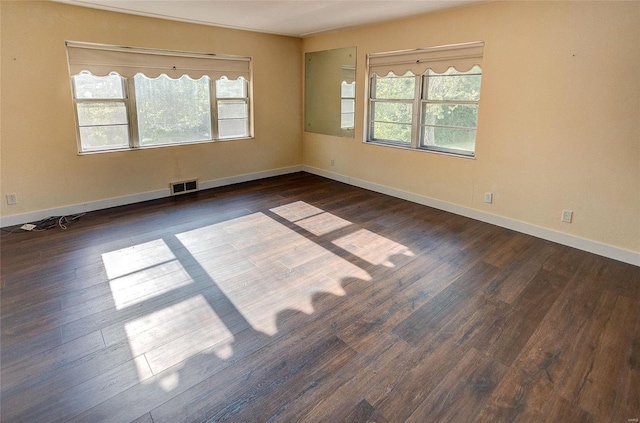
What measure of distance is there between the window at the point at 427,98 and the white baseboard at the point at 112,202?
2.12 metres

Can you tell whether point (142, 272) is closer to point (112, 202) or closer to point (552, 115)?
point (112, 202)

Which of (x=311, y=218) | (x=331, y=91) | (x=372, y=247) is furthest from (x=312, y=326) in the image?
(x=331, y=91)

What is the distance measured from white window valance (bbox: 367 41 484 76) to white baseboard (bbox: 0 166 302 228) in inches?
98.5

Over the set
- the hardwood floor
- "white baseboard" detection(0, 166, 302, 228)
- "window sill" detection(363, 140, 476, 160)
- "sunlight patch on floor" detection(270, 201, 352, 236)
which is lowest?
the hardwood floor

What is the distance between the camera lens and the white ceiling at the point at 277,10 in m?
3.95

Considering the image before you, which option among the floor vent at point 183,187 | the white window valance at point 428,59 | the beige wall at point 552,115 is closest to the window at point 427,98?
the white window valance at point 428,59

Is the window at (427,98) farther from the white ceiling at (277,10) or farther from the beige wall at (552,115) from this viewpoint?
the white ceiling at (277,10)

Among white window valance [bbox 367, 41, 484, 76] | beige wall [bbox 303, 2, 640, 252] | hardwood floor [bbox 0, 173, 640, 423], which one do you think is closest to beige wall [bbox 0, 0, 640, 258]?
beige wall [bbox 303, 2, 640, 252]

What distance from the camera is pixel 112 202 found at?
4.80 m

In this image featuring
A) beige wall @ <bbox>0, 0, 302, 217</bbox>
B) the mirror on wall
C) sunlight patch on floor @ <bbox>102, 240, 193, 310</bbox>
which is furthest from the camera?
the mirror on wall

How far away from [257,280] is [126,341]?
1030 mm

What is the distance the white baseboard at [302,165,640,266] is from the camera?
3.40 metres

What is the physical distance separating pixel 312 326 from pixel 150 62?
414 cm

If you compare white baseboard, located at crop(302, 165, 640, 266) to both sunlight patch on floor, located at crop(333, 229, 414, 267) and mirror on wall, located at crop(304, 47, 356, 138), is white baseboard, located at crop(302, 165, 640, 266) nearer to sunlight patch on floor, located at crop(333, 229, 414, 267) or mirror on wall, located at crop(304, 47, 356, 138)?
mirror on wall, located at crop(304, 47, 356, 138)
